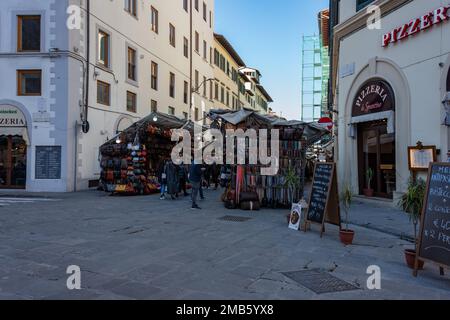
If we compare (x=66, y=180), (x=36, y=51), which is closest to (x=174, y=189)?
(x=66, y=180)

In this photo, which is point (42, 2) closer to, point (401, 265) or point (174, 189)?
point (174, 189)

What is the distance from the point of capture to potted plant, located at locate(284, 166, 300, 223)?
11.5 meters

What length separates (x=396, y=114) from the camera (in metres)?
12.4

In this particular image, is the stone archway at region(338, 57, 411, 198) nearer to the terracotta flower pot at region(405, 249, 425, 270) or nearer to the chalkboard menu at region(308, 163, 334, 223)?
the chalkboard menu at region(308, 163, 334, 223)

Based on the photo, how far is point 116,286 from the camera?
453 cm

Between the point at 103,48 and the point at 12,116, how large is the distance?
18.4 feet

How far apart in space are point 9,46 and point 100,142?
5.73m

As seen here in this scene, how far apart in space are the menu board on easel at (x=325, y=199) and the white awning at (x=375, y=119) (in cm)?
504

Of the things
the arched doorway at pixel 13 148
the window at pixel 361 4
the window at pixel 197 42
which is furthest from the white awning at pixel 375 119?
the window at pixel 197 42

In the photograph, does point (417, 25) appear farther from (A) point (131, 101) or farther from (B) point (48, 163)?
(A) point (131, 101)

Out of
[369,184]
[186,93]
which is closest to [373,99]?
[369,184]

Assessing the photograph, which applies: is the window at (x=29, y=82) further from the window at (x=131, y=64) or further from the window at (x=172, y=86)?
the window at (x=172, y=86)

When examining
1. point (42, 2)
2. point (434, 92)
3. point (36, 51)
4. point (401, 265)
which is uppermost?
point (42, 2)

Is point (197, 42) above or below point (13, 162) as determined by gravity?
above
